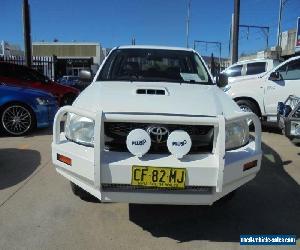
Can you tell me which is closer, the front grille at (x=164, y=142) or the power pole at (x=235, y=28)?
the front grille at (x=164, y=142)

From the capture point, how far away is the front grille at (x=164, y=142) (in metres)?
3.23

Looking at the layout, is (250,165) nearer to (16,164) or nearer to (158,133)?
(158,133)

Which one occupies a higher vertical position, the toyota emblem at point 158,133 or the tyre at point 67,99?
the toyota emblem at point 158,133

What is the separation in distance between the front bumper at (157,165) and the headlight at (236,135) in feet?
0.43

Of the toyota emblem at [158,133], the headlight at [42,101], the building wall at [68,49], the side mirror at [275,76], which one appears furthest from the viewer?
the building wall at [68,49]

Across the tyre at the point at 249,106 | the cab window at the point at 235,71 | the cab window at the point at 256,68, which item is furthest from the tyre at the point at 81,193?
the cab window at the point at 235,71

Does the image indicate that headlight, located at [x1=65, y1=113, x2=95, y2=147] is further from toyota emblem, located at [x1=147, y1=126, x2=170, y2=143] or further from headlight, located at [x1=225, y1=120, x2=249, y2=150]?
headlight, located at [x1=225, y1=120, x2=249, y2=150]

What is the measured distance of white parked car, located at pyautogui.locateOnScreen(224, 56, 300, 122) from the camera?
346 inches

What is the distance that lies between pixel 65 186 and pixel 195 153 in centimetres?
201

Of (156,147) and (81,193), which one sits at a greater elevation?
(156,147)

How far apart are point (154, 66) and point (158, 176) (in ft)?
7.41

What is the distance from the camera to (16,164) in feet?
18.3

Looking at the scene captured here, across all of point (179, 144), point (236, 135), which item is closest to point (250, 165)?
point (236, 135)

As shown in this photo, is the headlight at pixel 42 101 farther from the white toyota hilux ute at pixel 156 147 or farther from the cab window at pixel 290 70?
the cab window at pixel 290 70
